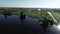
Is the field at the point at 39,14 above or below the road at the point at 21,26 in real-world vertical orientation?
above

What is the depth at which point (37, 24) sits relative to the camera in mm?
2504

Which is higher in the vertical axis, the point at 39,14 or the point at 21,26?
the point at 39,14

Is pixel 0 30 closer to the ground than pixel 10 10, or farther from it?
closer to the ground

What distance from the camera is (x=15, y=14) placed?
2.50m

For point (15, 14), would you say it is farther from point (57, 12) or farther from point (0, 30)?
point (57, 12)

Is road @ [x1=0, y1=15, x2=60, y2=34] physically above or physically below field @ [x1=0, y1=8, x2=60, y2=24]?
below

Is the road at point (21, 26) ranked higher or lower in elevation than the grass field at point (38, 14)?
lower

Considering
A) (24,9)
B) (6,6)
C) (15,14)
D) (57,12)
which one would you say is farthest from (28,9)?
(57,12)

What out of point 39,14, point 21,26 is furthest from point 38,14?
point 21,26

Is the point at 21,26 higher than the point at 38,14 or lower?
lower

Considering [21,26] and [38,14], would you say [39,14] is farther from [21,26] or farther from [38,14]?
[21,26]

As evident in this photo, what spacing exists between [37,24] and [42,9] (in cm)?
34

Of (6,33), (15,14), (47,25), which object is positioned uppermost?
(15,14)

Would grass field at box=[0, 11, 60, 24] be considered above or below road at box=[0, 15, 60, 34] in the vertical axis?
above
